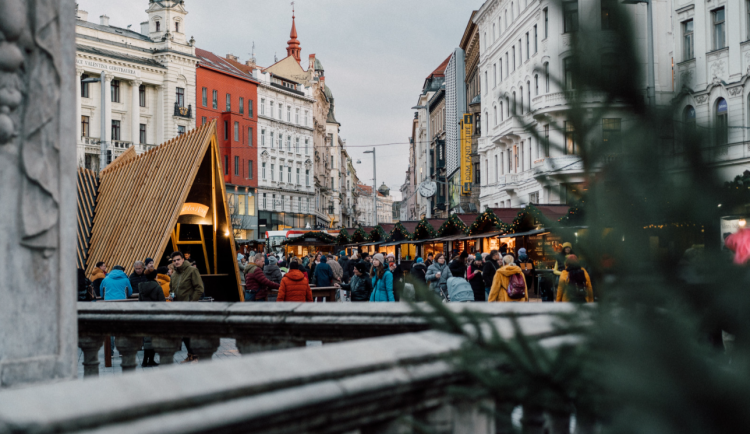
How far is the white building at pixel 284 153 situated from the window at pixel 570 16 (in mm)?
65508

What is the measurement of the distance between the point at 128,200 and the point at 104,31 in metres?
39.3

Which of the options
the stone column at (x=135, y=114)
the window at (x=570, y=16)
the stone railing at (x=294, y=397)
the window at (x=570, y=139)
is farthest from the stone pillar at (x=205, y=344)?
the stone column at (x=135, y=114)

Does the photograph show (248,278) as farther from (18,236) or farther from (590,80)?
(590,80)

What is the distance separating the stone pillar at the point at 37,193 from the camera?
130 inches

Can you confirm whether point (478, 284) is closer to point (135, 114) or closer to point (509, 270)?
point (509, 270)

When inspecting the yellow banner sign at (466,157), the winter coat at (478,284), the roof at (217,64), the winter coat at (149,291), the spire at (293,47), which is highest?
the spire at (293,47)

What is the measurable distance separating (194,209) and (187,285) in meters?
5.09

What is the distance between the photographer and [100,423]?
4.38 feet

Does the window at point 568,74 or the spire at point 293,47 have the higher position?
the spire at point 293,47

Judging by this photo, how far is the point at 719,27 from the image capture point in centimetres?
2342

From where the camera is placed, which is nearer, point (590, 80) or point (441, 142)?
point (590, 80)

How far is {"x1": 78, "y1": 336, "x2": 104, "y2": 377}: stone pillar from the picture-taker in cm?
465

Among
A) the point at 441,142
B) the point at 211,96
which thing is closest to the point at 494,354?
the point at 211,96

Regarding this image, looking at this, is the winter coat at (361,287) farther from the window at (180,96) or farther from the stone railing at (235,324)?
the window at (180,96)
